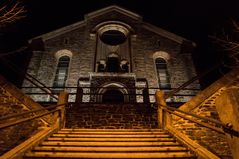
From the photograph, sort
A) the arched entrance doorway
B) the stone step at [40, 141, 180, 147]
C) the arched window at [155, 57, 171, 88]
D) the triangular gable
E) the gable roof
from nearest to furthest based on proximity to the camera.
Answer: the stone step at [40, 141, 180, 147] < the arched entrance doorway < the arched window at [155, 57, 171, 88] < the gable roof < the triangular gable

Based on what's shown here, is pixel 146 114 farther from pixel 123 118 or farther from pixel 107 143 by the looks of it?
pixel 107 143

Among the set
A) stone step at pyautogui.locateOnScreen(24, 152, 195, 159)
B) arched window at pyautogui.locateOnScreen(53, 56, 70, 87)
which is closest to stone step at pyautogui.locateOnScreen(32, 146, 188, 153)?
stone step at pyautogui.locateOnScreen(24, 152, 195, 159)

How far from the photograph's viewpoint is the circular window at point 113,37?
17266 millimetres

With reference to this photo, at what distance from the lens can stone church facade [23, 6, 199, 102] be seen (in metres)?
14.7

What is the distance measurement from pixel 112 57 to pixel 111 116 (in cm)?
777

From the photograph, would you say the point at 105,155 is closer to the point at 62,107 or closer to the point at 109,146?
the point at 109,146

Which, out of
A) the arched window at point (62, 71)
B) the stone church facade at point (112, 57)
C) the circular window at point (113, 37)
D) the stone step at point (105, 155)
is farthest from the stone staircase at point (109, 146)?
the circular window at point (113, 37)

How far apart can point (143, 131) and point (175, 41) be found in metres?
12.1

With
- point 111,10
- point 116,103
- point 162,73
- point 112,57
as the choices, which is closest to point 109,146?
point 116,103

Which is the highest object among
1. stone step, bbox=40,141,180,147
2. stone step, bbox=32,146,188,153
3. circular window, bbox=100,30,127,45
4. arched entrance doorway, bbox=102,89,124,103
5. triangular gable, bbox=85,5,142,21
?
triangular gable, bbox=85,5,142,21

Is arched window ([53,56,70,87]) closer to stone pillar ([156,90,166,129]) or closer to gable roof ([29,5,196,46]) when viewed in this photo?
gable roof ([29,5,196,46])

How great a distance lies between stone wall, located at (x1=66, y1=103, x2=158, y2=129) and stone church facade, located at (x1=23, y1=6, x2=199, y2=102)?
4256mm

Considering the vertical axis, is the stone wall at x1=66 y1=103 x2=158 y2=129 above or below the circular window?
below

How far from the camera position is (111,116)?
8.98 m
